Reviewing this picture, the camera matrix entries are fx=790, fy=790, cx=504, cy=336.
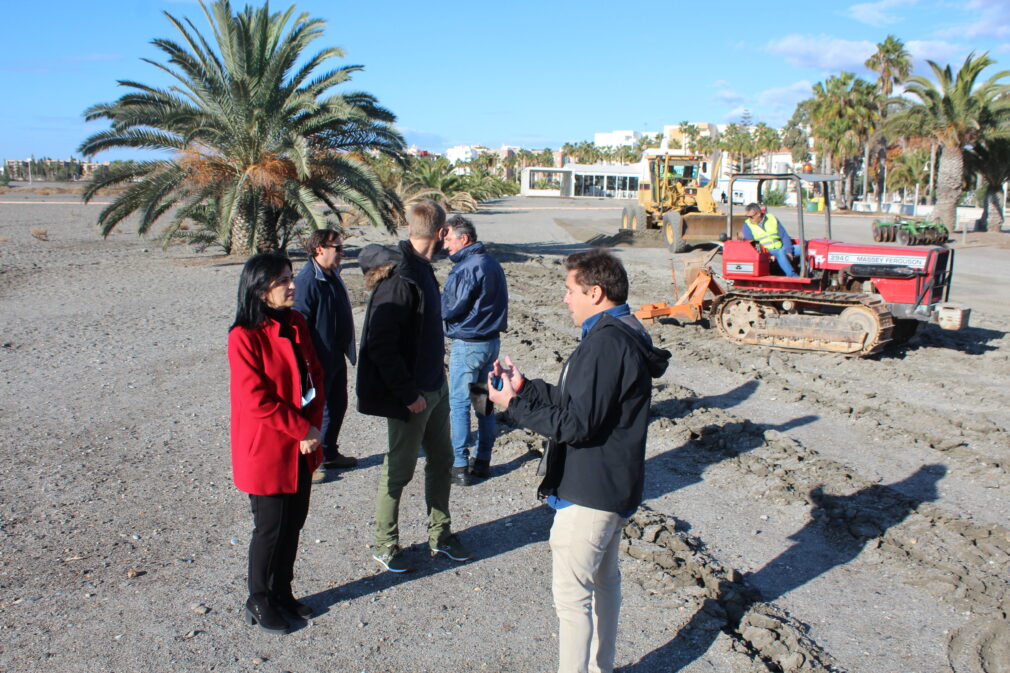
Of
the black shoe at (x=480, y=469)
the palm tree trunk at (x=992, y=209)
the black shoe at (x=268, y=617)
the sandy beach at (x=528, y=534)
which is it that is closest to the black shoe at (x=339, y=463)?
the sandy beach at (x=528, y=534)

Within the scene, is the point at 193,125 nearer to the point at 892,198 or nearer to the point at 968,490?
the point at 968,490

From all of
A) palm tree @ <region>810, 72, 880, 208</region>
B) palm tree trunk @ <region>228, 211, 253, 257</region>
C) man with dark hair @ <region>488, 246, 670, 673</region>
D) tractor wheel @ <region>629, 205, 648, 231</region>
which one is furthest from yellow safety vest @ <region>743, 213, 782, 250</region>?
palm tree @ <region>810, 72, 880, 208</region>

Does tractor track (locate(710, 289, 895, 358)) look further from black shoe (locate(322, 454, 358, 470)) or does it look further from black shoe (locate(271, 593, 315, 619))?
black shoe (locate(271, 593, 315, 619))

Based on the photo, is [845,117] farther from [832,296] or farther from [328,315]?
[328,315]

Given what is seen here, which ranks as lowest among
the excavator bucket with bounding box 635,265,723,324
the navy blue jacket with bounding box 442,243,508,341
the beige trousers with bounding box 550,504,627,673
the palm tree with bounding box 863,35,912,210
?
the beige trousers with bounding box 550,504,627,673

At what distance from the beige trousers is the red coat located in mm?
1182

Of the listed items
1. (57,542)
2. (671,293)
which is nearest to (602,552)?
(57,542)

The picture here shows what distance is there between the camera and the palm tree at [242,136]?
14.5m

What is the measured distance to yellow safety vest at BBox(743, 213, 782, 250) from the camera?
1015 cm

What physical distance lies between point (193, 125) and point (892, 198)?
71928mm

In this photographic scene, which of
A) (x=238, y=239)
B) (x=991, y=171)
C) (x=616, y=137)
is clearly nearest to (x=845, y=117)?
(x=991, y=171)

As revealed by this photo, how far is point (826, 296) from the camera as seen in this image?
9.42m

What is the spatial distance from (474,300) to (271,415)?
2.04m

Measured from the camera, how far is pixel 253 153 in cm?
1523
